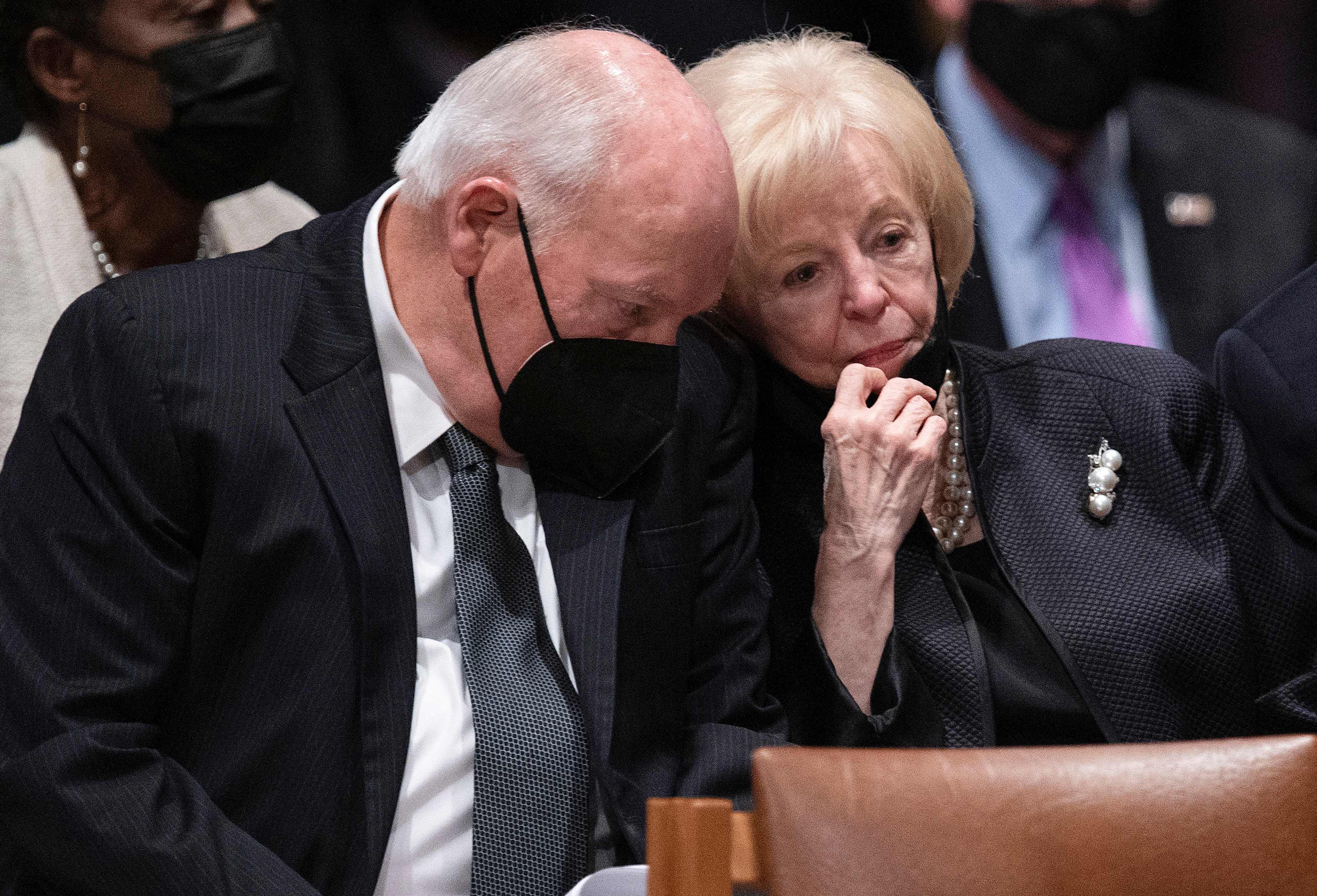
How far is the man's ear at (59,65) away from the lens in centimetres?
229

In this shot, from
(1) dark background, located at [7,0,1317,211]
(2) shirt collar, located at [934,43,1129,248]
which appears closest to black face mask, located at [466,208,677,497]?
(1) dark background, located at [7,0,1317,211]

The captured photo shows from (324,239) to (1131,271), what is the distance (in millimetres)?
2390

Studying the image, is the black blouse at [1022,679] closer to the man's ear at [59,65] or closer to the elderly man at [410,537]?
the elderly man at [410,537]

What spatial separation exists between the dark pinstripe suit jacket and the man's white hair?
0.17 m

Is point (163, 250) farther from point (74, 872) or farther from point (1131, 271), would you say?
point (1131, 271)

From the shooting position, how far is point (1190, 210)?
3.70 meters

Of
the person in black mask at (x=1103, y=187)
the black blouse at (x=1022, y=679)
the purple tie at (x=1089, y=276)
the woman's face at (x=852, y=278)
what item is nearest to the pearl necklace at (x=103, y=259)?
the woman's face at (x=852, y=278)

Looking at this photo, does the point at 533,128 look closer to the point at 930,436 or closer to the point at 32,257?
the point at 930,436

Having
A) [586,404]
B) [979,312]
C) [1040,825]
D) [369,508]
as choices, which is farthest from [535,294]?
[979,312]

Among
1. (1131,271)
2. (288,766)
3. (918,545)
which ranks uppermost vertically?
(288,766)

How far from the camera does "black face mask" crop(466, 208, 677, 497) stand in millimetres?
1780

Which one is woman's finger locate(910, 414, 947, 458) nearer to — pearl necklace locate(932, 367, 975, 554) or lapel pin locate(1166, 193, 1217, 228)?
pearl necklace locate(932, 367, 975, 554)

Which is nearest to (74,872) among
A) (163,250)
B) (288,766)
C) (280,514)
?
(288,766)

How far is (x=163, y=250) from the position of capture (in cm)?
242
